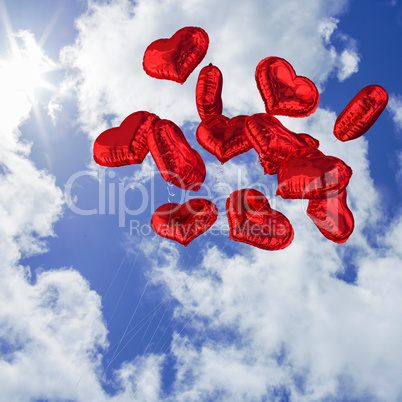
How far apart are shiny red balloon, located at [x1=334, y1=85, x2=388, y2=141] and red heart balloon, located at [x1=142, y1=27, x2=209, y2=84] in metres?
3.44

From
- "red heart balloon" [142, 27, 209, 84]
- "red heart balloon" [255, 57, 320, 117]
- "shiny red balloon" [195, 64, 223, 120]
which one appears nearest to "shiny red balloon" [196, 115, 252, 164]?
"shiny red balloon" [195, 64, 223, 120]

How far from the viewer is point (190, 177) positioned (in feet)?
24.4

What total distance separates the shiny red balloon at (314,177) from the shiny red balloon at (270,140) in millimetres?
269

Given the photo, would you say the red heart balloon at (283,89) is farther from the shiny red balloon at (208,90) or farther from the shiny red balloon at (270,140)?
the shiny red balloon at (208,90)

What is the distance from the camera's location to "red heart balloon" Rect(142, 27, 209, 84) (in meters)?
8.05

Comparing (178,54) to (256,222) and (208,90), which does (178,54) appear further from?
(256,222)

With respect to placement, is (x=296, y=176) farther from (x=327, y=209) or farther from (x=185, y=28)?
(x=185, y=28)

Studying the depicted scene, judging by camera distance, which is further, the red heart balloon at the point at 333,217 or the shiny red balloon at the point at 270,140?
the red heart balloon at the point at 333,217

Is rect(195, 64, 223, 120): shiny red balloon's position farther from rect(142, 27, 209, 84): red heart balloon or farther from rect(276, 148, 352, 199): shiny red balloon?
rect(276, 148, 352, 199): shiny red balloon

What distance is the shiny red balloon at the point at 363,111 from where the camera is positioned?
7.13 m

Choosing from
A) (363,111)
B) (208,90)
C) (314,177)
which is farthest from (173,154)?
(363,111)

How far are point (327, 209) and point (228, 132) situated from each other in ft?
8.69

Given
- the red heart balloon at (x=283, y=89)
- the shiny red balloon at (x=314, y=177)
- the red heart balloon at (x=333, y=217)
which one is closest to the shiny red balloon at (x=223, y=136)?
the red heart balloon at (x=283, y=89)

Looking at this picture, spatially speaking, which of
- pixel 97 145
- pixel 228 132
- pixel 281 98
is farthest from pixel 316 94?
pixel 97 145
